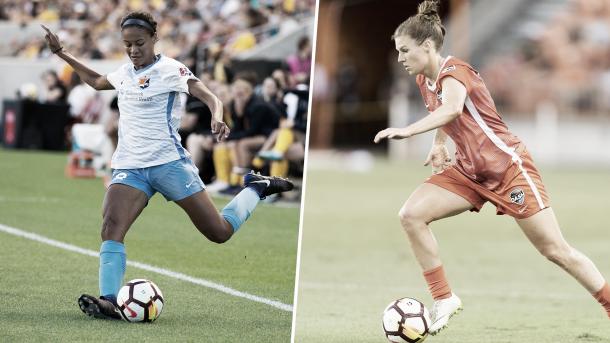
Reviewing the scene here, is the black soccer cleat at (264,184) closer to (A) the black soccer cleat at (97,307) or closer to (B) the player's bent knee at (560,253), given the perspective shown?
(A) the black soccer cleat at (97,307)

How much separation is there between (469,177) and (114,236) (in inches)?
90.9

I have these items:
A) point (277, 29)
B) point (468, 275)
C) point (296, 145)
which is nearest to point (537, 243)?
point (468, 275)

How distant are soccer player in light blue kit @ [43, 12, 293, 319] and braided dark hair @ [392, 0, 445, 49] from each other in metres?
1.28

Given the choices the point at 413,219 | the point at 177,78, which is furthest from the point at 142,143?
the point at 413,219

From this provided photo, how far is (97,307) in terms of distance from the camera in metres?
7.37

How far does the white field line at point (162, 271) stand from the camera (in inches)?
Result: 336

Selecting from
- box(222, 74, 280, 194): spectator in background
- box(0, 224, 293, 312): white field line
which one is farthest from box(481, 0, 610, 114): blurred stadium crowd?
box(0, 224, 293, 312): white field line

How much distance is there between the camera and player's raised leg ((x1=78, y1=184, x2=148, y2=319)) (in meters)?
7.50

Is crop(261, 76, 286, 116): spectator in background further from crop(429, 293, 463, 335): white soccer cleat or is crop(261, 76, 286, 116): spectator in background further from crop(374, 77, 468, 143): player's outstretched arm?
crop(374, 77, 468, 143): player's outstretched arm

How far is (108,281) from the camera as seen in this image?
7520 mm

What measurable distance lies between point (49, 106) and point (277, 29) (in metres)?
5.09

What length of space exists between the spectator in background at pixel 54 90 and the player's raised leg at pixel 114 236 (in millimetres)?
17095

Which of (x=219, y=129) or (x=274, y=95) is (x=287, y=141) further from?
(x=219, y=129)

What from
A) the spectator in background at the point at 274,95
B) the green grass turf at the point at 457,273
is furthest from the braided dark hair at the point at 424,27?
the spectator in background at the point at 274,95
